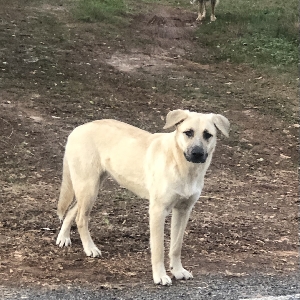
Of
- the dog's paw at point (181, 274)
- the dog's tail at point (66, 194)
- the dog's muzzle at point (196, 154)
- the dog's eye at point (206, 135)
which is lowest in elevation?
the dog's paw at point (181, 274)

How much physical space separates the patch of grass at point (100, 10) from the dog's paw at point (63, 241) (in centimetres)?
1187

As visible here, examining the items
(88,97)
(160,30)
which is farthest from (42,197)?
(160,30)

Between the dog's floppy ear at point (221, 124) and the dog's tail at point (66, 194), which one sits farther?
the dog's tail at point (66, 194)

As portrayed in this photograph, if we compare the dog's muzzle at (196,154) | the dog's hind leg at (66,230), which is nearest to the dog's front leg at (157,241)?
the dog's muzzle at (196,154)

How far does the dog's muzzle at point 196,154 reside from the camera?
4191 millimetres

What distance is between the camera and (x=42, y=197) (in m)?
6.35

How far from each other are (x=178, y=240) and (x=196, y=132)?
964 millimetres

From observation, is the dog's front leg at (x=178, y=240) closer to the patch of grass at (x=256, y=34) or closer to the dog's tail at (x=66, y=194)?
the dog's tail at (x=66, y=194)

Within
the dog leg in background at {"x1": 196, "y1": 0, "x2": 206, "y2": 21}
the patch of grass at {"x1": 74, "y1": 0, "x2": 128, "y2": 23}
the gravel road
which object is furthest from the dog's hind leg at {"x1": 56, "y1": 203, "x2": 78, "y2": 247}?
the dog leg in background at {"x1": 196, "y1": 0, "x2": 206, "y2": 21}

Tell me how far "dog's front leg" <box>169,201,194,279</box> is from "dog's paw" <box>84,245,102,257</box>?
0.71 meters

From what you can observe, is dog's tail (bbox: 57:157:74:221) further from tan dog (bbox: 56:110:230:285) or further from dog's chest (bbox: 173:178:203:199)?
dog's chest (bbox: 173:178:203:199)

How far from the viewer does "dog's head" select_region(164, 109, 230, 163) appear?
422cm

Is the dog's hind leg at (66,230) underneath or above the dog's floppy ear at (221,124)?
underneath

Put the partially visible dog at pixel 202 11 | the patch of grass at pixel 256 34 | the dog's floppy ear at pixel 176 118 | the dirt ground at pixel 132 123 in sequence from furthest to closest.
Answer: the partially visible dog at pixel 202 11
the patch of grass at pixel 256 34
the dirt ground at pixel 132 123
the dog's floppy ear at pixel 176 118
